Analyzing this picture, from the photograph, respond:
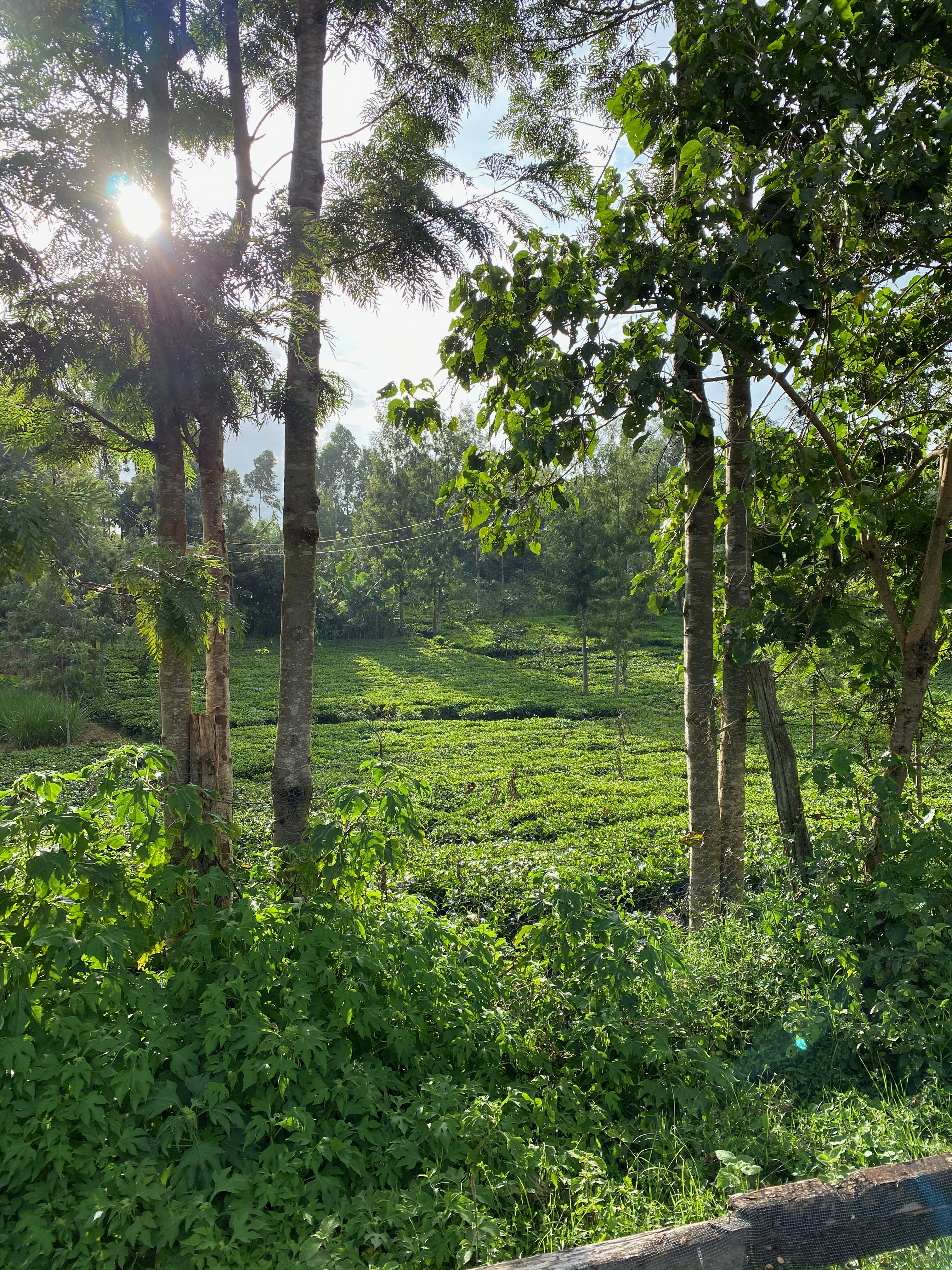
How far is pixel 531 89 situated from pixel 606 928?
6437mm

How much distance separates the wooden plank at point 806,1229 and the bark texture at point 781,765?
2.47 meters

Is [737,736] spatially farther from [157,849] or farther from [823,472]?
[157,849]

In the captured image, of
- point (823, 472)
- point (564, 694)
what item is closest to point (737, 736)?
point (823, 472)

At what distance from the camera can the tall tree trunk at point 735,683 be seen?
491 centimetres

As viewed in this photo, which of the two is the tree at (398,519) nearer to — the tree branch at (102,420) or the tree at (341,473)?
the tree at (341,473)

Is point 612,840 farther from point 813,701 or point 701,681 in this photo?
point 701,681

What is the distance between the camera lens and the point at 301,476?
4.63 m

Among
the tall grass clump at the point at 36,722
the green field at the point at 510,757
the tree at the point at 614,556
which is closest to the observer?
the green field at the point at 510,757

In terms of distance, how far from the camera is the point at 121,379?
15.9ft

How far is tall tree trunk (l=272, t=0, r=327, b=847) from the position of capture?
4.34m

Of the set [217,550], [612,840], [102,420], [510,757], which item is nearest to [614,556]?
[510,757]

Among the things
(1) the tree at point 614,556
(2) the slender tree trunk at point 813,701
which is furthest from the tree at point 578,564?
(2) the slender tree trunk at point 813,701

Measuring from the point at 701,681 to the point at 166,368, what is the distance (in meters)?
4.11

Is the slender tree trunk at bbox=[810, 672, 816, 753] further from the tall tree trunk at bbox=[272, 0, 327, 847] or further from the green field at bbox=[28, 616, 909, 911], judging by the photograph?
the tall tree trunk at bbox=[272, 0, 327, 847]
